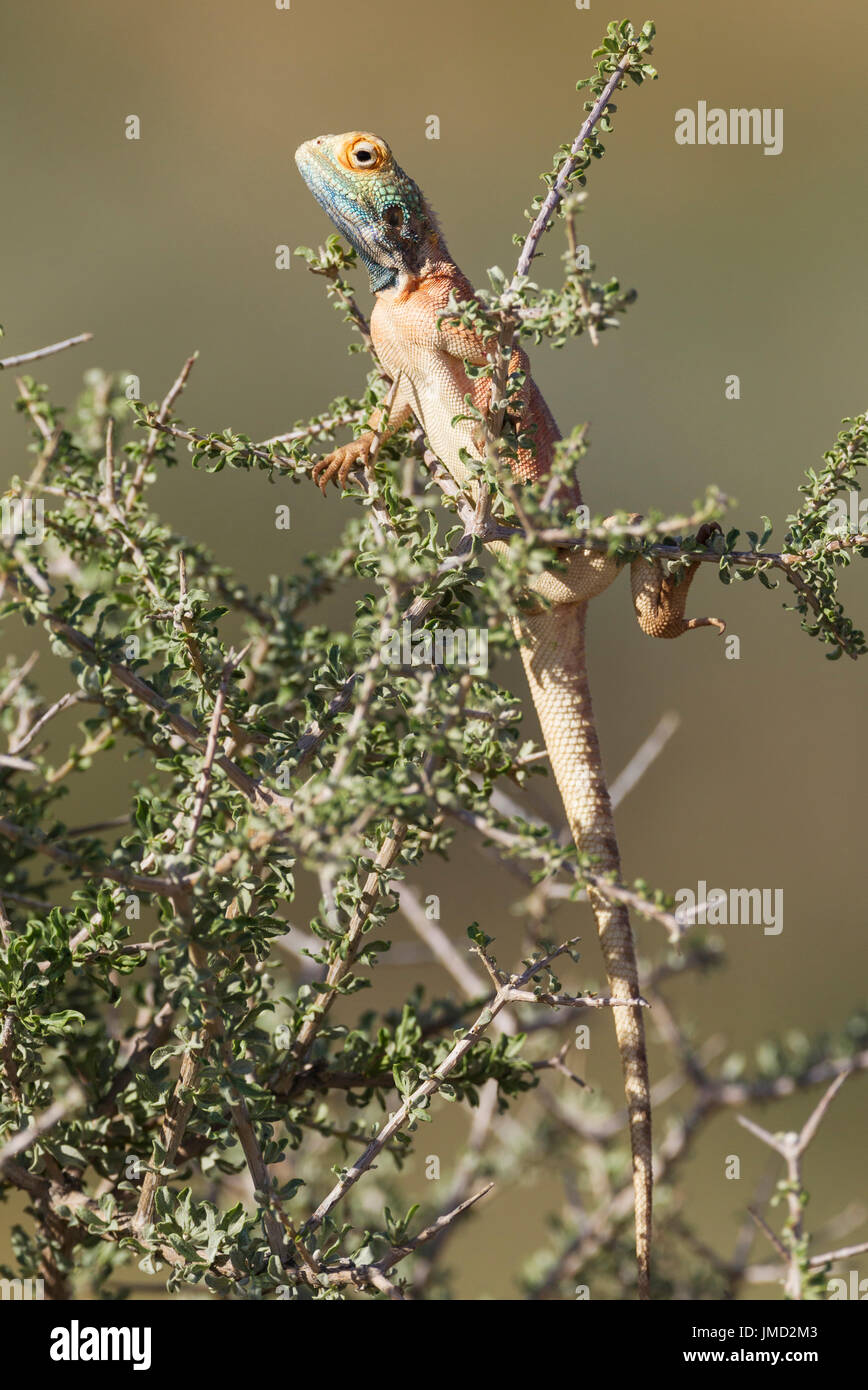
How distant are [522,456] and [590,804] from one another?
66 centimetres

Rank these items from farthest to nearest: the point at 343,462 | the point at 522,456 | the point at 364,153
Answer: the point at 364,153 → the point at 522,456 → the point at 343,462

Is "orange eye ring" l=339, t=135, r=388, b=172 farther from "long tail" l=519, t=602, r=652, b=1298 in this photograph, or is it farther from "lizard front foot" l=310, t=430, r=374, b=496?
"long tail" l=519, t=602, r=652, b=1298

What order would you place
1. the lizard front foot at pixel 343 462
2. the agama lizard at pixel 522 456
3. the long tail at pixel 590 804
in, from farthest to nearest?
the lizard front foot at pixel 343 462
the agama lizard at pixel 522 456
the long tail at pixel 590 804

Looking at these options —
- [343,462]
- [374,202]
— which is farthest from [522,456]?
[374,202]

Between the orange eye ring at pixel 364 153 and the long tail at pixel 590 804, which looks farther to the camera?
the orange eye ring at pixel 364 153

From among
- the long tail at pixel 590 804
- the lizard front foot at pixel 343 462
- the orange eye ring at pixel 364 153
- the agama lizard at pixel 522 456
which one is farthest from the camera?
the orange eye ring at pixel 364 153

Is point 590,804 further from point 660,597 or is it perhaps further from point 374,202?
point 374,202

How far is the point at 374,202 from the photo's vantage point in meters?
2.33

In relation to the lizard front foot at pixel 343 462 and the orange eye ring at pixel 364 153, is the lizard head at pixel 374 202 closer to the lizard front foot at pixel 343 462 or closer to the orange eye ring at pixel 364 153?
the orange eye ring at pixel 364 153

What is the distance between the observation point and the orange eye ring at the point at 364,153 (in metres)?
2.30

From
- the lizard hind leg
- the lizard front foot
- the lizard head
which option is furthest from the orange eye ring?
the lizard hind leg

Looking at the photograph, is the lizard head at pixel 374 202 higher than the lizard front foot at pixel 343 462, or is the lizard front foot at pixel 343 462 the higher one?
the lizard head at pixel 374 202

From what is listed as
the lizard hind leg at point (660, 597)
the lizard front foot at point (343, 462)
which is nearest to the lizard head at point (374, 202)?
the lizard front foot at point (343, 462)

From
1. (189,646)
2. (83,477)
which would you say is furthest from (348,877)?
(83,477)
